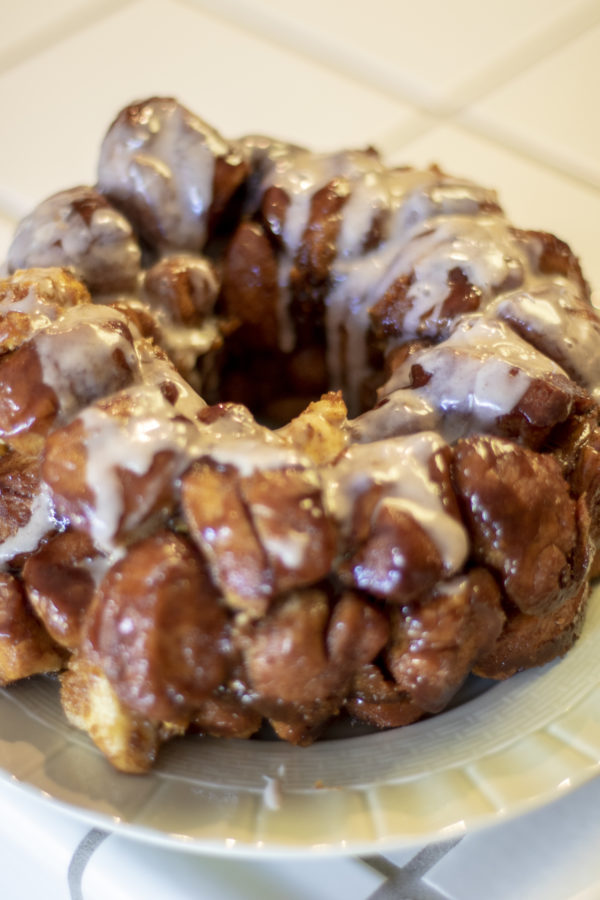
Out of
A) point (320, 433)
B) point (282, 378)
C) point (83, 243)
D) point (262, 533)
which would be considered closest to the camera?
point (262, 533)

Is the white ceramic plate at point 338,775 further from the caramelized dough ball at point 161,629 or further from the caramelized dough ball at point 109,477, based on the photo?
the caramelized dough ball at point 109,477

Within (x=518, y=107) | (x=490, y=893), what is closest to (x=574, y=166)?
(x=518, y=107)

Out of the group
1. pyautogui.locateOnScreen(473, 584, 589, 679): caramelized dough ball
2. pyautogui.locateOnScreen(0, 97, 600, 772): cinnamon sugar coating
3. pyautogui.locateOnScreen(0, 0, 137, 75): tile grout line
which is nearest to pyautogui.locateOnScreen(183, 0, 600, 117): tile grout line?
pyautogui.locateOnScreen(0, 0, 137, 75): tile grout line

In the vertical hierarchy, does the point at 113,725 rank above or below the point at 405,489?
below

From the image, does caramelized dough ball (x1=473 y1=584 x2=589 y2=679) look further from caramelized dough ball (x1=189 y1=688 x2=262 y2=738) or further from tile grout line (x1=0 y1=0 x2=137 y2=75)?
tile grout line (x1=0 y1=0 x2=137 y2=75)

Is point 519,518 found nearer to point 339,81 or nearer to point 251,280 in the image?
point 251,280

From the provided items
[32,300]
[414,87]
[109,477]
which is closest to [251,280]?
[32,300]
